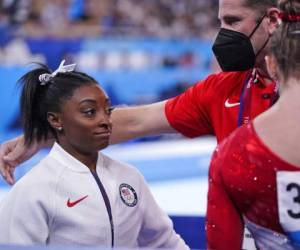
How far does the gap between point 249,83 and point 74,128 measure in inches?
27.8

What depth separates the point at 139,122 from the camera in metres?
3.11

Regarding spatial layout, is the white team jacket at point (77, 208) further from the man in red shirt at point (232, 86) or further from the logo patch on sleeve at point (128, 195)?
the man in red shirt at point (232, 86)

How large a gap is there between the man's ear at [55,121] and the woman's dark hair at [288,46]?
2.99 feet

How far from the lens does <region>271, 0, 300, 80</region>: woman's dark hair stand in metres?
1.78

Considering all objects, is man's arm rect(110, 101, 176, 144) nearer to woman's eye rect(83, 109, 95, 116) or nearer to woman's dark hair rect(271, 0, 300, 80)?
woman's eye rect(83, 109, 95, 116)

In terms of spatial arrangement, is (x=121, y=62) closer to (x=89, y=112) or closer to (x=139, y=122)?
(x=139, y=122)

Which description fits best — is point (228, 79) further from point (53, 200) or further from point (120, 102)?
point (120, 102)

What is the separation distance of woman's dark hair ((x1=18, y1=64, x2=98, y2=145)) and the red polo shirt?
1.69ft

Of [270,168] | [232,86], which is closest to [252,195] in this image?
[270,168]

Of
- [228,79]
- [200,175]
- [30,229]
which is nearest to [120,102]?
[200,175]

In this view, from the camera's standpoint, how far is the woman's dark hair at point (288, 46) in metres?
1.78

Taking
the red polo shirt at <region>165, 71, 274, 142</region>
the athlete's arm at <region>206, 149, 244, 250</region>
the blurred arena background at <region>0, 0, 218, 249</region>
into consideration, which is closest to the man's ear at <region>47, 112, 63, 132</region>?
the red polo shirt at <region>165, 71, 274, 142</region>

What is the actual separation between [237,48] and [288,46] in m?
0.98

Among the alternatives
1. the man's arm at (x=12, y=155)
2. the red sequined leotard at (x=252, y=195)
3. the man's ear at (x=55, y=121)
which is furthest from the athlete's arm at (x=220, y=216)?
the man's arm at (x=12, y=155)
